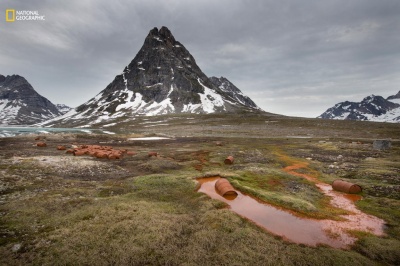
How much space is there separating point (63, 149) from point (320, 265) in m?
46.1

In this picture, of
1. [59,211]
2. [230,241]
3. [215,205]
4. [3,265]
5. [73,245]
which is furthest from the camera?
[215,205]

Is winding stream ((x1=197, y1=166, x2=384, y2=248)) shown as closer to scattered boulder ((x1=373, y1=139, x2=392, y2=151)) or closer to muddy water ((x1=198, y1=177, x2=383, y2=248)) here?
muddy water ((x1=198, y1=177, x2=383, y2=248))

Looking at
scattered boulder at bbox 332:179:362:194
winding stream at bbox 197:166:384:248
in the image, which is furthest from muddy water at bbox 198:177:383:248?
scattered boulder at bbox 332:179:362:194

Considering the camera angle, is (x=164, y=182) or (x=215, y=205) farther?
(x=164, y=182)

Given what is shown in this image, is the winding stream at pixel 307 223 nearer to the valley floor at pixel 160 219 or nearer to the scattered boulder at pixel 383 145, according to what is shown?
the valley floor at pixel 160 219

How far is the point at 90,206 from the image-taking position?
1562 cm

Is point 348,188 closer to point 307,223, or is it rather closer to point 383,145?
point 307,223

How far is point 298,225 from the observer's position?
1459 cm

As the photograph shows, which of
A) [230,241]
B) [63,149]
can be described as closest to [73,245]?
[230,241]

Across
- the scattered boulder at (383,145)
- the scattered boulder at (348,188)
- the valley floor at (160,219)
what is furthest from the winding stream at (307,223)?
the scattered boulder at (383,145)

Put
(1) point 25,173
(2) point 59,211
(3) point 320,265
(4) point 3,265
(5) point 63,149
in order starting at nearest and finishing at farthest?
1. (4) point 3,265
2. (3) point 320,265
3. (2) point 59,211
4. (1) point 25,173
5. (5) point 63,149

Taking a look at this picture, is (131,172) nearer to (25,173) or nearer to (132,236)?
(25,173)

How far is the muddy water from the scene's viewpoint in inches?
504

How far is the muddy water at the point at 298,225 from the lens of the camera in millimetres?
12797
